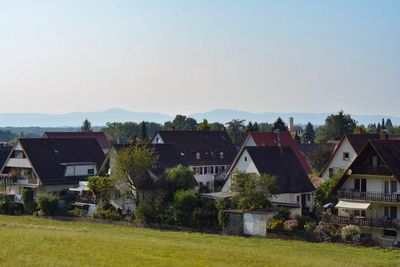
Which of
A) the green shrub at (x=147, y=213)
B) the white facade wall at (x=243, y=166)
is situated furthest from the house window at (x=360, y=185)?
the green shrub at (x=147, y=213)

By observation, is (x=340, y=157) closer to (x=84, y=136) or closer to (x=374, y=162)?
(x=374, y=162)

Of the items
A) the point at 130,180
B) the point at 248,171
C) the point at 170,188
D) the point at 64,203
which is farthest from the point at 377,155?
the point at 64,203

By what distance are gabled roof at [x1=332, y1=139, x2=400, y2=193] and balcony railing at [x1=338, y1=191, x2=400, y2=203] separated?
3.64 ft

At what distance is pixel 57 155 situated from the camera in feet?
228

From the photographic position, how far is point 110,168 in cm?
6197

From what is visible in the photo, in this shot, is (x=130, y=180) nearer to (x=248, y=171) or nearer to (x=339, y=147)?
(x=248, y=171)

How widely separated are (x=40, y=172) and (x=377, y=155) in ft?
118

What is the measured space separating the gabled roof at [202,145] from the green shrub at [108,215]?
20638 millimetres

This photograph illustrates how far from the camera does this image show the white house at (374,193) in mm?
44281

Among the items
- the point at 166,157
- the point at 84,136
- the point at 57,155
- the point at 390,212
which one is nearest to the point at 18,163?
the point at 57,155

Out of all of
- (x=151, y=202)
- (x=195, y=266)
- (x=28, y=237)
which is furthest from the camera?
(x=151, y=202)

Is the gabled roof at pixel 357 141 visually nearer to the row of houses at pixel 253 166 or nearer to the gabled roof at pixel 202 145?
the row of houses at pixel 253 166

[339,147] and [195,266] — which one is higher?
[339,147]

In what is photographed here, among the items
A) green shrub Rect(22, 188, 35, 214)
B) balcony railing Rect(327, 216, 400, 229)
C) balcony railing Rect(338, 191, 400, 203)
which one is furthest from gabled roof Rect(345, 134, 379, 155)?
green shrub Rect(22, 188, 35, 214)
